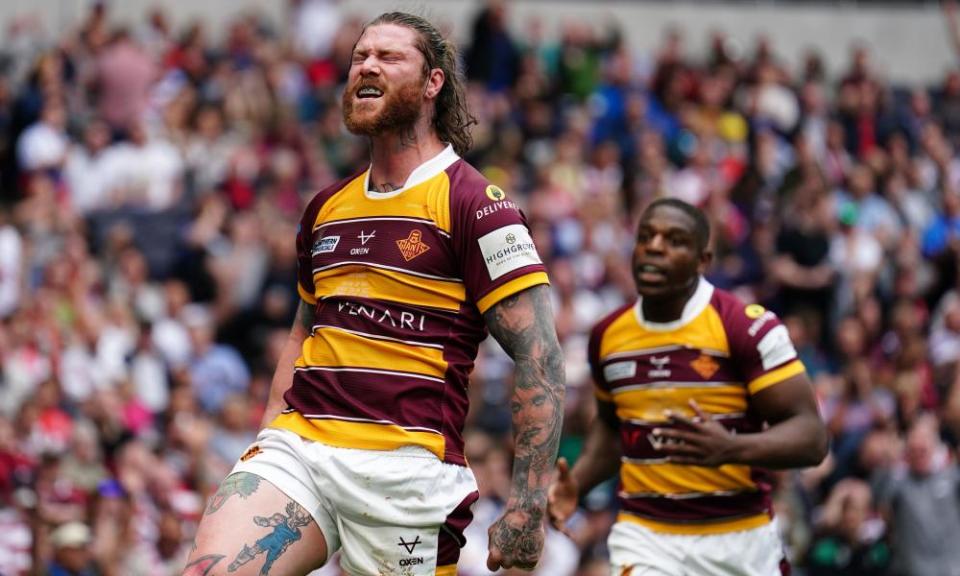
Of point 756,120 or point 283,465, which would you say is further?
point 756,120

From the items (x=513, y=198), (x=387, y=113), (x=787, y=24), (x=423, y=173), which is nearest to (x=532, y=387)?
(x=423, y=173)

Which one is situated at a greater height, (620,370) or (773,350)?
(773,350)

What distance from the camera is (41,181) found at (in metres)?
15.0

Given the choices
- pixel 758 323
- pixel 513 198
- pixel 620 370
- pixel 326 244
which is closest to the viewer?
pixel 326 244

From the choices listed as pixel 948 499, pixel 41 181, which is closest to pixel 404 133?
pixel 948 499

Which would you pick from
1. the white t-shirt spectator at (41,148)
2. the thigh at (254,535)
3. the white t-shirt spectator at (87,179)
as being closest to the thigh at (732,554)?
the thigh at (254,535)

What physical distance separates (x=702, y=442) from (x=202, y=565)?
250cm

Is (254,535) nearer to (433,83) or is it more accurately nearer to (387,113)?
(387,113)

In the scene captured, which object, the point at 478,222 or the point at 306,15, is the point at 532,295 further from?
the point at 306,15

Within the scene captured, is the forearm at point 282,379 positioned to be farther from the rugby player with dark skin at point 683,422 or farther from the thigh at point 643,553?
the thigh at point 643,553

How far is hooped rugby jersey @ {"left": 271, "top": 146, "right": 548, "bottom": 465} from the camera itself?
586 cm

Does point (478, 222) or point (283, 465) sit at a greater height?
point (478, 222)

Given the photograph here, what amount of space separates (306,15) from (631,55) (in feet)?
15.3

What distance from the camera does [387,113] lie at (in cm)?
610
